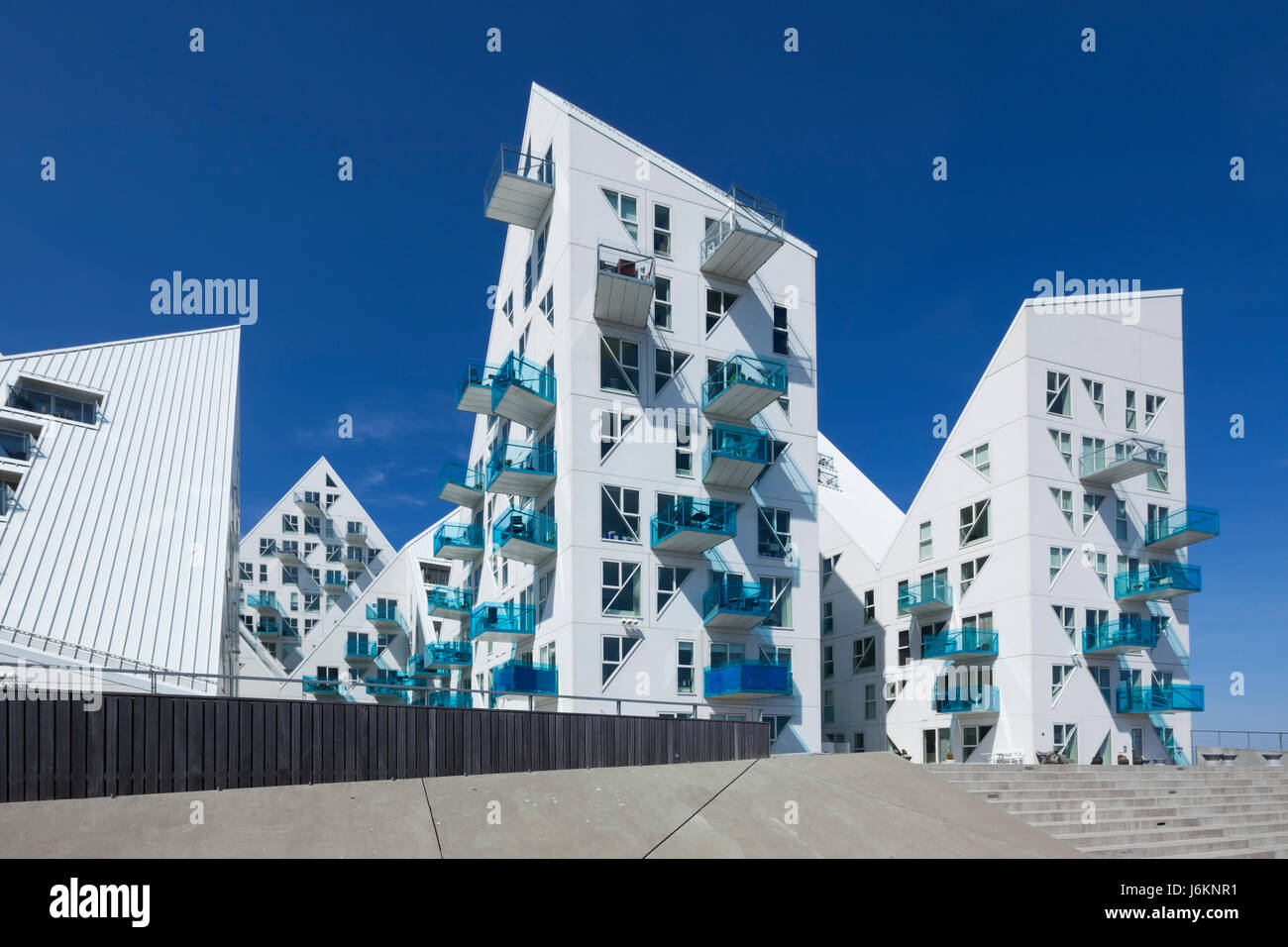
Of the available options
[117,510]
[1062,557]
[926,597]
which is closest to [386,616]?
[117,510]

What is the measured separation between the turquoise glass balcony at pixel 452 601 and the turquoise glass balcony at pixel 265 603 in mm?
33848

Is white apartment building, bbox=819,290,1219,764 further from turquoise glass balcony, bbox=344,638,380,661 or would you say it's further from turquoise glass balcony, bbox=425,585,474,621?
turquoise glass balcony, bbox=344,638,380,661

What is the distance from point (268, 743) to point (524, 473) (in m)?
17.6

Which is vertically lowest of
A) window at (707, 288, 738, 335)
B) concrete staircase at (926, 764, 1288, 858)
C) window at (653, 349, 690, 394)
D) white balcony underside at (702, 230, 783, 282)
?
concrete staircase at (926, 764, 1288, 858)

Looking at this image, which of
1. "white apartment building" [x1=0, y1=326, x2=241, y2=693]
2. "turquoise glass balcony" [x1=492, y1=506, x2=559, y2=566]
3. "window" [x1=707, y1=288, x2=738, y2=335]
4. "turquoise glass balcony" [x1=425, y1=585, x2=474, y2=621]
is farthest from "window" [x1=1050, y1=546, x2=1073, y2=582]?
"white apartment building" [x1=0, y1=326, x2=241, y2=693]

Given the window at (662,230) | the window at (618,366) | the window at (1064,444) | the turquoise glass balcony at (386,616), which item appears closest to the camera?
the window at (618,366)

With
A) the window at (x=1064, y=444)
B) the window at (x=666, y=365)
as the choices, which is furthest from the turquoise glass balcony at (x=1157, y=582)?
the window at (x=666, y=365)

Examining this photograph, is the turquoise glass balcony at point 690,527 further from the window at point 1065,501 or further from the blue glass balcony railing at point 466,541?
the window at point 1065,501

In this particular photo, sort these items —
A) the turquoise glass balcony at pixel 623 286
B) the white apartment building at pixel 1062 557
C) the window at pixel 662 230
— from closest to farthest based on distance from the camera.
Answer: the turquoise glass balcony at pixel 623 286 → the window at pixel 662 230 → the white apartment building at pixel 1062 557

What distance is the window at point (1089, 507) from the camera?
40.6 meters

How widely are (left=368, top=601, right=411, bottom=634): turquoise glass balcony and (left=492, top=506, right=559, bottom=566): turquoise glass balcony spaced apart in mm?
29115

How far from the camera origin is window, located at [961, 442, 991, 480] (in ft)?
138

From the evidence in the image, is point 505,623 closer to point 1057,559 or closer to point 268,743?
point 268,743
